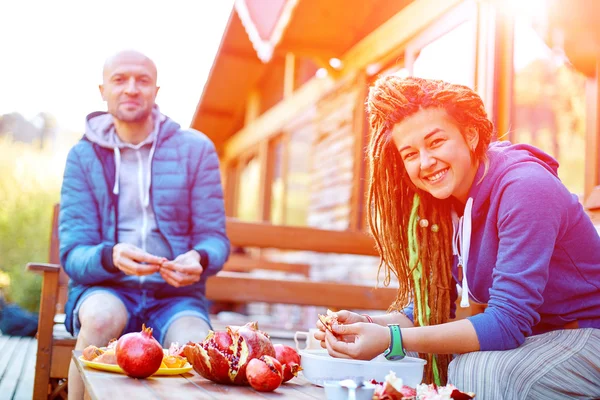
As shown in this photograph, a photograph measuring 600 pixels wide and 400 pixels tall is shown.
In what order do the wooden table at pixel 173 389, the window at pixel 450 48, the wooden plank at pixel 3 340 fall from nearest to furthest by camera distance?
the wooden table at pixel 173 389, the window at pixel 450 48, the wooden plank at pixel 3 340

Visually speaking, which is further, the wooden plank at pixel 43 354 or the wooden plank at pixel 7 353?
the wooden plank at pixel 7 353

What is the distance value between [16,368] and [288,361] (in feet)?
11.1

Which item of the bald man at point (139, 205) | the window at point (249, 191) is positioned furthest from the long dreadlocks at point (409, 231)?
the window at point (249, 191)

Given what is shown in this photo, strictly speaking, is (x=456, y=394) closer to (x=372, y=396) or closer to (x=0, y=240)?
(x=372, y=396)

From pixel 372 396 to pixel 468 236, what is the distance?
0.82 metres

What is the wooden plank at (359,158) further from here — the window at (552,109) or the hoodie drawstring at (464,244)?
the window at (552,109)

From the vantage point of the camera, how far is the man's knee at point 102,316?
8.91 feet

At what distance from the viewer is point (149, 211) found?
10.7 feet

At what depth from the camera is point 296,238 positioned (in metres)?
5.29

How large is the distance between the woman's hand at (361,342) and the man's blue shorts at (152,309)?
1281mm

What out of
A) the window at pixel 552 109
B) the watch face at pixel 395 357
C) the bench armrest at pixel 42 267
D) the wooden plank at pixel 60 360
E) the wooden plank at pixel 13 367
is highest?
the window at pixel 552 109

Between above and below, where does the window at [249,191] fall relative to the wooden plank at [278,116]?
below

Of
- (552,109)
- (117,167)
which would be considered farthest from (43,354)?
(552,109)

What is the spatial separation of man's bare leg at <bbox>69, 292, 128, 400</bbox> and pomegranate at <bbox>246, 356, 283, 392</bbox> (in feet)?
3.45
